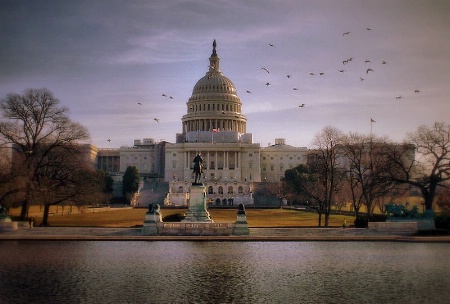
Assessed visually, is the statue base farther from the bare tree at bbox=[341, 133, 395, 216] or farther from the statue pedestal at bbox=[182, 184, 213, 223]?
the bare tree at bbox=[341, 133, 395, 216]

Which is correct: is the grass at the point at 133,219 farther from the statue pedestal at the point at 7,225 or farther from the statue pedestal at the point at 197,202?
the statue pedestal at the point at 7,225

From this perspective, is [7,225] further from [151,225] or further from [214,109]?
[214,109]

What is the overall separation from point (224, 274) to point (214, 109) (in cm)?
15040

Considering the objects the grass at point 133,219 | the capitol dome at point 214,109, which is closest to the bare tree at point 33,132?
the grass at point 133,219

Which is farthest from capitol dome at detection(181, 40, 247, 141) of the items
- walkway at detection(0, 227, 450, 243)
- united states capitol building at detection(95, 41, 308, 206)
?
walkway at detection(0, 227, 450, 243)

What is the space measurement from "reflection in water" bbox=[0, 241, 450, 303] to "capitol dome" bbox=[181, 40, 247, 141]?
447ft

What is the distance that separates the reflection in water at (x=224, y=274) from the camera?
21.1 metres

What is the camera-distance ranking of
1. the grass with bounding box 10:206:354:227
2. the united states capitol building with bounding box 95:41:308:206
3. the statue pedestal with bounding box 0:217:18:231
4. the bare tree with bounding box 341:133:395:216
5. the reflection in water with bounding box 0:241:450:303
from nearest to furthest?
the reflection in water with bounding box 0:241:450:303 < the statue pedestal with bounding box 0:217:18:231 < the bare tree with bounding box 341:133:395:216 < the grass with bounding box 10:206:354:227 < the united states capitol building with bounding box 95:41:308:206

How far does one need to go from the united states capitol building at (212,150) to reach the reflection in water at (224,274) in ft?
354

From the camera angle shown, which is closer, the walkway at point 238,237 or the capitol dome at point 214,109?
the walkway at point 238,237

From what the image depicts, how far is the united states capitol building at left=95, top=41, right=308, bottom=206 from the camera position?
161 meters

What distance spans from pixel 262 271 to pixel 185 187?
107 metres

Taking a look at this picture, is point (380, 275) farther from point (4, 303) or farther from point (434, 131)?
point (434, 131)

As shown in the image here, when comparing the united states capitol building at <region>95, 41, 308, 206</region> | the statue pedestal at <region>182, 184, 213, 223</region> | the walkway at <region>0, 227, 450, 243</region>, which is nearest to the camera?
the walkway at <region>0, 227, 450, 243</region>
